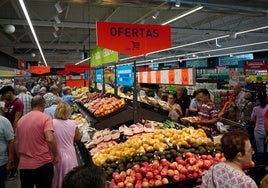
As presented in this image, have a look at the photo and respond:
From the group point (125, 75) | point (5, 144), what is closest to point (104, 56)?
point (125, 75)

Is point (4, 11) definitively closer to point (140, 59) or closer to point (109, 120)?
point (109, 120)

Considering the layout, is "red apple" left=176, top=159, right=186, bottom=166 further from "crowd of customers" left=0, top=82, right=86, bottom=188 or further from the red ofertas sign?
the red ofertas sign

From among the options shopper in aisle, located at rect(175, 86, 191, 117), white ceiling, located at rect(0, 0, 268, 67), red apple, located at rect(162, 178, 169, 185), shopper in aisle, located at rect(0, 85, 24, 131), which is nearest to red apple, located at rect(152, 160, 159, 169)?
red apple, located at rect(162, 178, 169, 185)

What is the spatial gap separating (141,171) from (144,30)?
10.9ft

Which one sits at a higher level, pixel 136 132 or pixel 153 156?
pixel 136 132

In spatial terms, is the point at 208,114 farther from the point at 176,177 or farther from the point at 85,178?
the point at 85,178

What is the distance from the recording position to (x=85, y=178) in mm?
1457

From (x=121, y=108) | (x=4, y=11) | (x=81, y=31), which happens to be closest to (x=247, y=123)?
(x=121, y=108)

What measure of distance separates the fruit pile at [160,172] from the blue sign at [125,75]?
110 inches

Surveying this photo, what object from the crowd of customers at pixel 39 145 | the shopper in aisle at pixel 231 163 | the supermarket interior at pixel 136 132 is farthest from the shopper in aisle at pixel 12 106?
the shopper in aisle at pixel 231 163

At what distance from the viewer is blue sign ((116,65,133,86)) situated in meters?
6.07

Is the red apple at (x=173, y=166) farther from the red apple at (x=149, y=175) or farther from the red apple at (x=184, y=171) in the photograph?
the red apple at (x=149, y=175)

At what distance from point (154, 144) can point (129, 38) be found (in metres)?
2.50

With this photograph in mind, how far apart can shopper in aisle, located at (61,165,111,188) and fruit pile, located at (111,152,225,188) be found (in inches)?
67.8
